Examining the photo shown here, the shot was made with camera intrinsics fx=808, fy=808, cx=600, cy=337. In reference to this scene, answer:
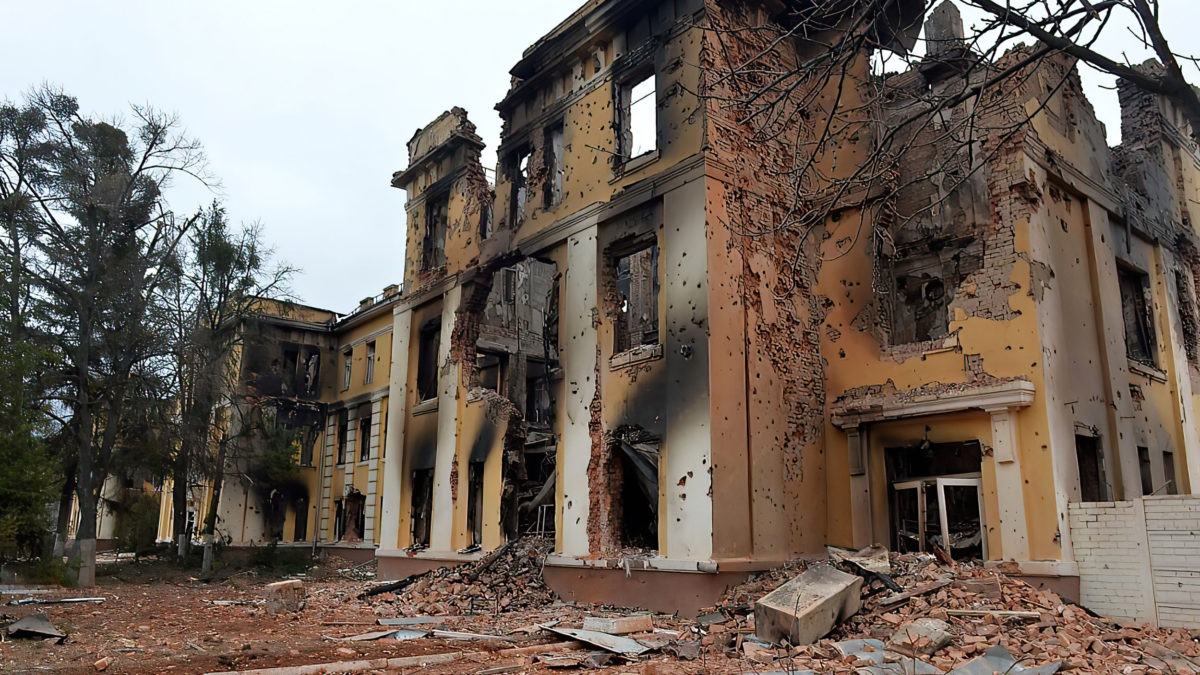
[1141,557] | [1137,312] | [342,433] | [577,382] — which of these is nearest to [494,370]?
[577,382]

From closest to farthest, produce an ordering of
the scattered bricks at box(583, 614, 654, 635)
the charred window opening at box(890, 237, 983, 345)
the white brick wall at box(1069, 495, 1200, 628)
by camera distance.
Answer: the white brick wall at box(1069, 495, 1200, 628) < the scattered bricks at box(583, 614, 654, 635) < the charred window opening at box(890, 237, 983, 345)

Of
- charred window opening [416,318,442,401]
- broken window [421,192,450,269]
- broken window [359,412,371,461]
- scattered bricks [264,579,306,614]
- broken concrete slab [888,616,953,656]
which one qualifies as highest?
broken window [421,192,450,269]

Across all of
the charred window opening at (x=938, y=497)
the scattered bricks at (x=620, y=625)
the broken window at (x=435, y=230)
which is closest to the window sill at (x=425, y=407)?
the broken window at (x=435, y=230)

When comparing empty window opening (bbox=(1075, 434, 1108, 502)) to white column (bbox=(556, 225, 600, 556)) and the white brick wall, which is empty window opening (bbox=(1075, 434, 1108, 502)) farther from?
white column (bbox=(556, 225, 600, 556))

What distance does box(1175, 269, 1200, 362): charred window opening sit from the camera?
1600 cm

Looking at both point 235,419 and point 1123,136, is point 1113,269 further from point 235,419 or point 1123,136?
point 235,419

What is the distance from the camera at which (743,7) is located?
14.1 metres

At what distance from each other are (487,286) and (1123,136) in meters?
13.5

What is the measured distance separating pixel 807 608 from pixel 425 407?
465 inches

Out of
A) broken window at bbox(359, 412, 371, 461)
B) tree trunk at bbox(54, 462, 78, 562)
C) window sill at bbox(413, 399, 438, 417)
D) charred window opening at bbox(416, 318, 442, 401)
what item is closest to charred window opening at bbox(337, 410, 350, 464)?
broken window at bbox(359, 412, 371, 461)

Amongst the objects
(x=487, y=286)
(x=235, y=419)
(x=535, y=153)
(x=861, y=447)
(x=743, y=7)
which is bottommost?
(x=861, y=447)

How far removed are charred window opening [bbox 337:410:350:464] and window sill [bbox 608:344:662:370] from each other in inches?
644

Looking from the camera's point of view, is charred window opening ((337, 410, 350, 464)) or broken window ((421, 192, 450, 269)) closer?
broken window ((421, 192, 450, 269))

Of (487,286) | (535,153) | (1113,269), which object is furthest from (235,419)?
(1113,269)
